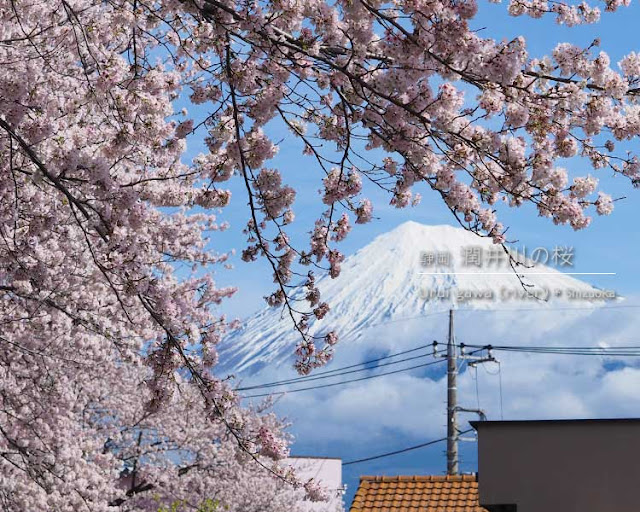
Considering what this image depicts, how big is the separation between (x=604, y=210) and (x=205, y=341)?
2.62m

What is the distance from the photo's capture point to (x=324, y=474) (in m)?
28.2

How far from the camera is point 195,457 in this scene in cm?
1747

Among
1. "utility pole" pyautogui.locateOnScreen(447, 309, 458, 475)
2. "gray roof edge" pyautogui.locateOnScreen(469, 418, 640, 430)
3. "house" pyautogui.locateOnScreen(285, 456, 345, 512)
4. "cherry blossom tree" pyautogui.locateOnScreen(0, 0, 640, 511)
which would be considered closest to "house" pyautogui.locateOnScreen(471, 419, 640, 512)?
"gray roof edge" pyautogui.locateOnScreen(469, 418, 640, 430)

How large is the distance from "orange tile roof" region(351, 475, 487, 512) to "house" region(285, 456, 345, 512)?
296 inches

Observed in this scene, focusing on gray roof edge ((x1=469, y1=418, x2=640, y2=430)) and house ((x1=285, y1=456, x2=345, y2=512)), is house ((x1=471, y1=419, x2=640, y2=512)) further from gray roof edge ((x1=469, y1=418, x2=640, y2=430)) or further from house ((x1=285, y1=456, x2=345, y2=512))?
house ((x1=285, y1=456, x2=345, y2=512))

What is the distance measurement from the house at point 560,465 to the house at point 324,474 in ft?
51.2

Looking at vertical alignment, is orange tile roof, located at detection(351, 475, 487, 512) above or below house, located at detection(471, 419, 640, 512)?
above

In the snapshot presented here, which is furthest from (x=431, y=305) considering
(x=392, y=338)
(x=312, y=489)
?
(x=312, y=489)

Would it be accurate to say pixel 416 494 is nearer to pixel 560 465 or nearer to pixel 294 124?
pixel 560 465

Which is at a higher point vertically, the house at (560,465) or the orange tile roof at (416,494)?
the orange tile roof at (416,494)

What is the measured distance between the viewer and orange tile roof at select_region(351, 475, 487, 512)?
628 inches

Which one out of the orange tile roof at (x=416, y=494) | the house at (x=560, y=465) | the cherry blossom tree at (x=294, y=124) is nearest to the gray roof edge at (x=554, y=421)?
the house at (x=560, y=465)

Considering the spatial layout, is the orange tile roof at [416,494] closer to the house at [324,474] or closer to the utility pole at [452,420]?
the utility pole at [452,420]

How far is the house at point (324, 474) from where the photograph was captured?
83.4 feet
